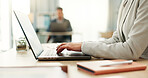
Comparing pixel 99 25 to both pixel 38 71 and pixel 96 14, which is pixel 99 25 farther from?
pixel 38 71

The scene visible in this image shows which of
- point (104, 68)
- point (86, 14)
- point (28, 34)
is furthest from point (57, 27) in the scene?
point (104, 68)

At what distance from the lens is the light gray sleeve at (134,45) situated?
2.74 feet

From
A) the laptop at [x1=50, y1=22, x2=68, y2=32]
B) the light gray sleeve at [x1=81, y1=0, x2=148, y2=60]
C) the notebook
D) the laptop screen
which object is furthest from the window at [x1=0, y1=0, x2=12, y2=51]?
the notebook

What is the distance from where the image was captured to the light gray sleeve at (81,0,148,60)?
83cm

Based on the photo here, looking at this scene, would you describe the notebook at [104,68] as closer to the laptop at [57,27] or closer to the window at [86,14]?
the laptop at [57,27]

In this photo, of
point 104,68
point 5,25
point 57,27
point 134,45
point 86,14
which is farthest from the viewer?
point 86,14

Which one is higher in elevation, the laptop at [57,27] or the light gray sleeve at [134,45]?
the light gray sleeve at [134,45]

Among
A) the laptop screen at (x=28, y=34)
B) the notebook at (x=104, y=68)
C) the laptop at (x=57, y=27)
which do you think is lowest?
the laptop at (x=57, y=27)

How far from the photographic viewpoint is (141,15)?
0.85 meters

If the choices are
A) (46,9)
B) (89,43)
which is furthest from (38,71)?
(46,9)

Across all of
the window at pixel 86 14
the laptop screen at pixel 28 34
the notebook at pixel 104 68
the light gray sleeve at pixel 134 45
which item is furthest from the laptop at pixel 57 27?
the notebook at pixel 104 68

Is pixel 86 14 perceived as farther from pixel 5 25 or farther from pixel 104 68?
pixel 104 68

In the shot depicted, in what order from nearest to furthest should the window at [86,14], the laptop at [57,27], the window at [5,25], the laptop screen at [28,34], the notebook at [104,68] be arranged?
1. the notebook at [104,68]
2. the laptop screen at [28,34]
3. the window at [5,25]
4. the laptop at [57,27]
5. the window at [86,14]

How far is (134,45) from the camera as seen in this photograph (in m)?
0.84
